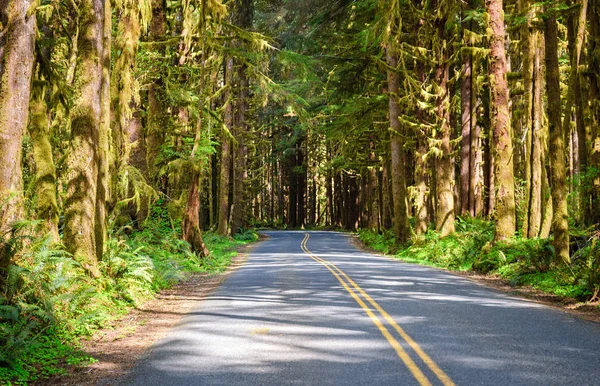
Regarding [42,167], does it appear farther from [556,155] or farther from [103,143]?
[556,155]

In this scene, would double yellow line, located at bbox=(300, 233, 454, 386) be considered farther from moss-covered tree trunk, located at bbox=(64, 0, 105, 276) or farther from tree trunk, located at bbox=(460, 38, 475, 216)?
tree trunk, located at bbox=(460, 38, 475, 216)

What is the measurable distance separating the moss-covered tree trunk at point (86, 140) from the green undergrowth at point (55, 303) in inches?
26.9

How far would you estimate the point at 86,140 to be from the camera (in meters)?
12.0

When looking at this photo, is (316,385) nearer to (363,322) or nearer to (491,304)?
(363,322)

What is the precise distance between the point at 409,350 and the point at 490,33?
48.6 ft

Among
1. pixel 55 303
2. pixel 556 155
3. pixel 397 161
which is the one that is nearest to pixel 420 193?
pixel 397 161

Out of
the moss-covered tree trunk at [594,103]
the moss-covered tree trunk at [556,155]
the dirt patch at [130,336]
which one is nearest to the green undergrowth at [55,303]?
the dirt patch at [130,336]

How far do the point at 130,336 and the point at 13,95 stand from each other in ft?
13.2

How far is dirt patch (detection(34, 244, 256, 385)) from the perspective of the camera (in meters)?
6.77

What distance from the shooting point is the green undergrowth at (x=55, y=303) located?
6.96 metres

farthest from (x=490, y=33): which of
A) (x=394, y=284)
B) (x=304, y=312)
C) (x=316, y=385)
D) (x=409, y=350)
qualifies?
(x=316, y=385)

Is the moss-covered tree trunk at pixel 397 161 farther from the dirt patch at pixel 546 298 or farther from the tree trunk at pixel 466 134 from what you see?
the dirt patch at pixel 546 298

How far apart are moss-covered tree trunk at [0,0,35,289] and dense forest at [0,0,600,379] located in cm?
2

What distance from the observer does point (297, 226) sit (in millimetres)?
73438
